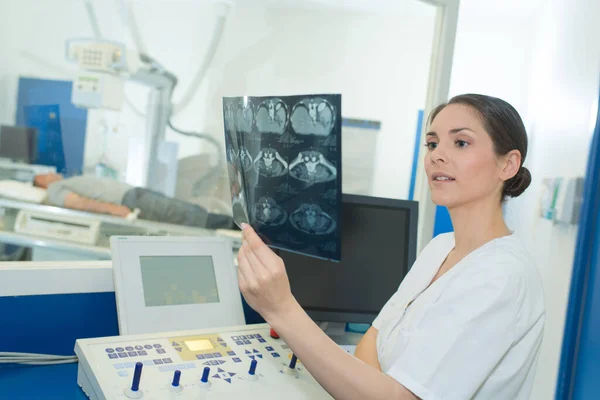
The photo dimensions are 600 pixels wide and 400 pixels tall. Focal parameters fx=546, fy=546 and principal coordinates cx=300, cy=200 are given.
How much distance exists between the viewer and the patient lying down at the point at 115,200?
2.45m

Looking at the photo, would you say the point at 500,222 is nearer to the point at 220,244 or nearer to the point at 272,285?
the point at 272,285

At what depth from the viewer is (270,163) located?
0.99 m

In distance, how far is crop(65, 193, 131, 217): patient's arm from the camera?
2.42 metres

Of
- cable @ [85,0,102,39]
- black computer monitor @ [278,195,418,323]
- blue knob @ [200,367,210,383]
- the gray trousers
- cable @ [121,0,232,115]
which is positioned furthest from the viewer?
cable @ [121,0,232,115]

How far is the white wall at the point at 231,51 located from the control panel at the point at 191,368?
1.85m

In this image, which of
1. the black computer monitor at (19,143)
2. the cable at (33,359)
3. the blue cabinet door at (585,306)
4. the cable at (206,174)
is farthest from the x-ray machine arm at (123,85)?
the blue cabinet door at (585,306)

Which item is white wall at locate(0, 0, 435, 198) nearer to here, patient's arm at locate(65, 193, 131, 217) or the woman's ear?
patient's arm at locate(65, 193, 131, 217)

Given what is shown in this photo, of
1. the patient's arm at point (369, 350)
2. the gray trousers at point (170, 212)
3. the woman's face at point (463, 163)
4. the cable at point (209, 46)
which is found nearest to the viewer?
the woman's face at point (463, 163)

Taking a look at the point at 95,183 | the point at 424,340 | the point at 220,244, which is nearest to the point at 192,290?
the point at 220,244

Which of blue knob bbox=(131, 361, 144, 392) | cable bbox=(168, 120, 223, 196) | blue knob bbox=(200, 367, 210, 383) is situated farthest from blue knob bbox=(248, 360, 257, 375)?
cable bbox=(168, 120, 223, 196)

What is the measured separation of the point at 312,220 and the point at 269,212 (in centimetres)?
9

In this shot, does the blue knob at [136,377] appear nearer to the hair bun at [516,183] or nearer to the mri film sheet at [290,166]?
the mri film sheet at [290,166]

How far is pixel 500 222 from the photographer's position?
3.78 ft

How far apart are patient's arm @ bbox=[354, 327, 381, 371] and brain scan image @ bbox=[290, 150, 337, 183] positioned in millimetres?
520
